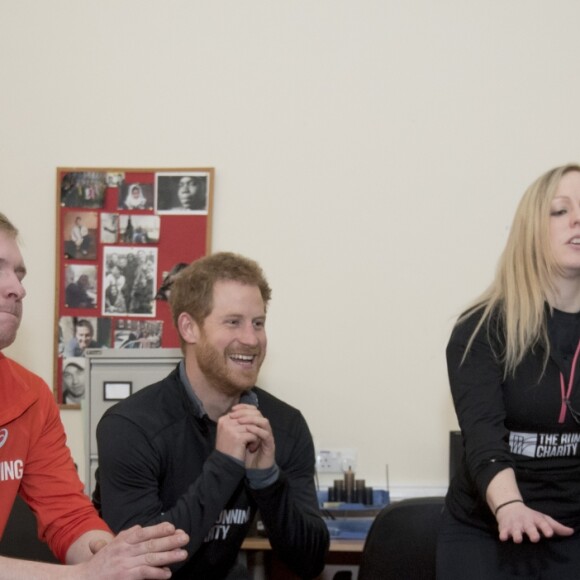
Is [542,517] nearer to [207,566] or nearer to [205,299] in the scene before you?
[207,566]

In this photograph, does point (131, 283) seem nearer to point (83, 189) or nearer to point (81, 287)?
point (81, 287)

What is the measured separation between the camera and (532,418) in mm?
1915

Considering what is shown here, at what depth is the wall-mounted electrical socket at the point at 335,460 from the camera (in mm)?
3236

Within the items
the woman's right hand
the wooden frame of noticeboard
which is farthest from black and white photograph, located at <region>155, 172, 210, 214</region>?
the woman's right hand

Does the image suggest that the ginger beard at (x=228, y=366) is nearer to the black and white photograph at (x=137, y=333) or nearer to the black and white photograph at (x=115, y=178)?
the black and white photograph at (x=137, y=333)

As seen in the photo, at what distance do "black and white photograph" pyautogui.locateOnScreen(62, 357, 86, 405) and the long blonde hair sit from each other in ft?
5.71

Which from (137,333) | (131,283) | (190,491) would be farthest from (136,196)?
(190,491)

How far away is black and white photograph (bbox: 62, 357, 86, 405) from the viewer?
130 inches

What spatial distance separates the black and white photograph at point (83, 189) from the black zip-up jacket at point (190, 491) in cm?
125

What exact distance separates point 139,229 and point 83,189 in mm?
271

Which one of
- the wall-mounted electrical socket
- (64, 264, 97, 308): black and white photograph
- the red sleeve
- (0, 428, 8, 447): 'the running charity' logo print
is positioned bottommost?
the wall-mounted electrical socket

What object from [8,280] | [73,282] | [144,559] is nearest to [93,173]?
[73,282]

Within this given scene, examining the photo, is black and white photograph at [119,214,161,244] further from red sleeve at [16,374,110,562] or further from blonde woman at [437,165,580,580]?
blonde woman at [437,165,580,580]

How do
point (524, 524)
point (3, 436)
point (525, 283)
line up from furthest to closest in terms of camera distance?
point (525, 283) < point (3, 436) < point (524, 524)
